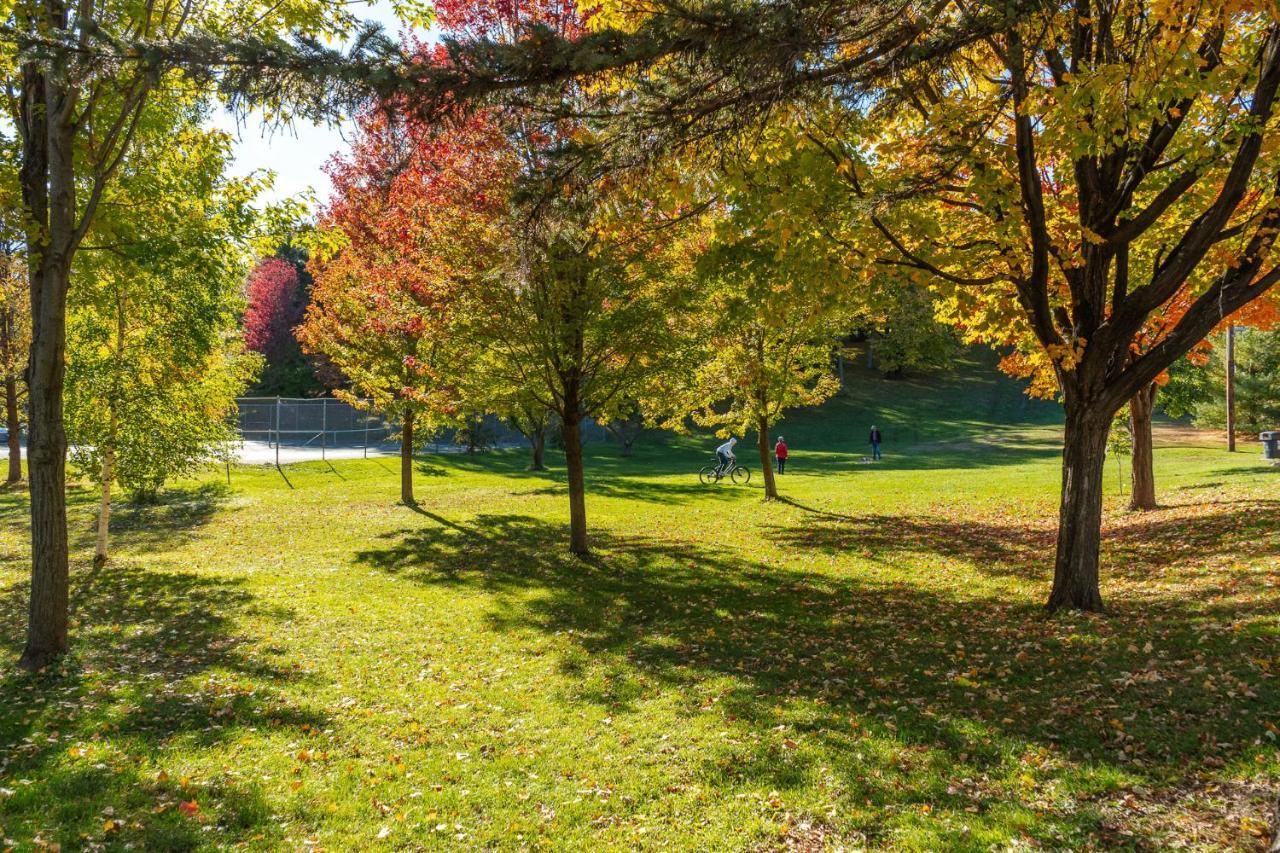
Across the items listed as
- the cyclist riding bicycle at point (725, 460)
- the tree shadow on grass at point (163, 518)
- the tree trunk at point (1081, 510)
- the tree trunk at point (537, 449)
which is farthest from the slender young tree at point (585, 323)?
the tree trunk at point (537, 449)

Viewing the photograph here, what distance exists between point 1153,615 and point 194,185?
40.6 ft

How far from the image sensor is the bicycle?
2715 cm

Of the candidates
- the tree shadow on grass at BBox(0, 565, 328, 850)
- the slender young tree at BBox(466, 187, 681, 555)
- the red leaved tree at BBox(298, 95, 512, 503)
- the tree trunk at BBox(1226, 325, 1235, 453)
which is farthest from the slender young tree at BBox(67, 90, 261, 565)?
the tree trunk at BBox(1226, 325, 1235, 453)

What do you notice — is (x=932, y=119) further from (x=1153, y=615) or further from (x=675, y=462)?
(x=675, y=462)

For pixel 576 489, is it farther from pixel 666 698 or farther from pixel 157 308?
pixel 157 308

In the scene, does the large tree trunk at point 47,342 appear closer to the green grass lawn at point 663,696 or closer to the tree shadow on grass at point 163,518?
the green grass lawn at point 663,696

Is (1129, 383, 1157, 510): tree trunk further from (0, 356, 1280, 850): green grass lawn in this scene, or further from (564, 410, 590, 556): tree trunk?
(564, 410, 590, 556): tree trunk

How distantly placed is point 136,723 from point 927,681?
666 cm

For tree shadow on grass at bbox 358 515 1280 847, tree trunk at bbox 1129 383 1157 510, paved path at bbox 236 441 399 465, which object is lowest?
tree shadow on grass at bbox 358 515 1280 847

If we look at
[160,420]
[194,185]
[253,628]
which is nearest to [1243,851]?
[253,628]

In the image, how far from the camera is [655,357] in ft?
44.8

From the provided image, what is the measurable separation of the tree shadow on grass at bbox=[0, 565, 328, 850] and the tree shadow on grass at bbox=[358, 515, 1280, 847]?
2.89 m

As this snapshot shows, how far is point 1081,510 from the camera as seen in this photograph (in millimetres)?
8227

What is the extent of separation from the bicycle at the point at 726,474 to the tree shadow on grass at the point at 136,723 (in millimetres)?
18484
